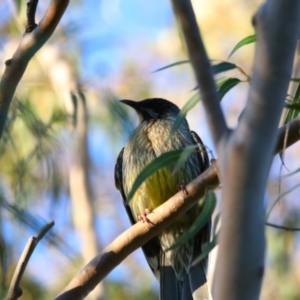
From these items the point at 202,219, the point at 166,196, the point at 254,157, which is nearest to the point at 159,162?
the point at 202,219

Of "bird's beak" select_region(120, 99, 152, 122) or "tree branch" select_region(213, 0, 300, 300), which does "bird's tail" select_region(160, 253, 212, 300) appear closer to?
"bird's beak" select_region(120, 99, 152, 122)

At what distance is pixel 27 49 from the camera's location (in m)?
2.27

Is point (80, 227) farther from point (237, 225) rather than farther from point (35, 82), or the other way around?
point (237, 225)

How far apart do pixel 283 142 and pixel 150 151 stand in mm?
1743

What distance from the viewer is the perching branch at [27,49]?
2199mm

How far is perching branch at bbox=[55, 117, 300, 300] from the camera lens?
89.8 inches

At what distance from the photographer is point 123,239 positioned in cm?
251

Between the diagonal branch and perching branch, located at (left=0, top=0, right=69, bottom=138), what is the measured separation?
0.81m

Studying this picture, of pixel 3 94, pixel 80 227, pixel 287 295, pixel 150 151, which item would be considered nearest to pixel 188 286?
pixel 150 151

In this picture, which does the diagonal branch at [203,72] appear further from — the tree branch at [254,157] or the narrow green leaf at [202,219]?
the narrow green leaf at [202,219]

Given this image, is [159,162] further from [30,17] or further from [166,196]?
[166,196]

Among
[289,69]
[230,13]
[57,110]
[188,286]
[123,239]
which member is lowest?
[289,69]

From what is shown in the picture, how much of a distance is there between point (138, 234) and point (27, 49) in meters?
0.77

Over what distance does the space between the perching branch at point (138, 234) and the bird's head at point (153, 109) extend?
1.66 meters
